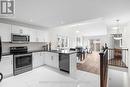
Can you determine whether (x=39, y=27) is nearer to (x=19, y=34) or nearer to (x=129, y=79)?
(x=19, y=34)

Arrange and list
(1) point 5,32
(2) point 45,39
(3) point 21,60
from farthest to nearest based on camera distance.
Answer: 1. (2) point 45,39
2. (3) point 21,60
3. (1) point 5,32

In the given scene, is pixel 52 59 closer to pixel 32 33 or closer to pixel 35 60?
pixel 35 60

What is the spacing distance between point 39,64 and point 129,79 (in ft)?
15.5

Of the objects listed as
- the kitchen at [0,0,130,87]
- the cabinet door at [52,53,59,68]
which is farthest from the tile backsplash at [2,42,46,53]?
the cabinet door at [52,53,59,68]

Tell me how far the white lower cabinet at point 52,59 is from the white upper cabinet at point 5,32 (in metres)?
2.19

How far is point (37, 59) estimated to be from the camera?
490 centimetres

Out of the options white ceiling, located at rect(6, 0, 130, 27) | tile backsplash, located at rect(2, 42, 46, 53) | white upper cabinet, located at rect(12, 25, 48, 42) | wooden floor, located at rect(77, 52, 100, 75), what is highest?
white ceiling, located at rect(6, 0, 130, 27)

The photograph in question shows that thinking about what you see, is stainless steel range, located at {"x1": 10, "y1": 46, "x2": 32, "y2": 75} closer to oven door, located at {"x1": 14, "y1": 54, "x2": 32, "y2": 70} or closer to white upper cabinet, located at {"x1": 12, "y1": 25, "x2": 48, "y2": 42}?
oven door, located at {"x1": 14, "y1": 54, "x2": 32, "y2": 70}

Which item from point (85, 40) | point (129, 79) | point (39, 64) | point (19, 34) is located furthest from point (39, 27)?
point (85, 40)

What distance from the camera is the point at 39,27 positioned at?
5.87 m

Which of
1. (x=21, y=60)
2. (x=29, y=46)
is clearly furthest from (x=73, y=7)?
(x=29, y=46)

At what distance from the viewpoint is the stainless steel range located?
3824 mm

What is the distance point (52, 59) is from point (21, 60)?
5.22 feet

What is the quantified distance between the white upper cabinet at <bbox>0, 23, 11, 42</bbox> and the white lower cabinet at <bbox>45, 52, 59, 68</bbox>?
2.19m
